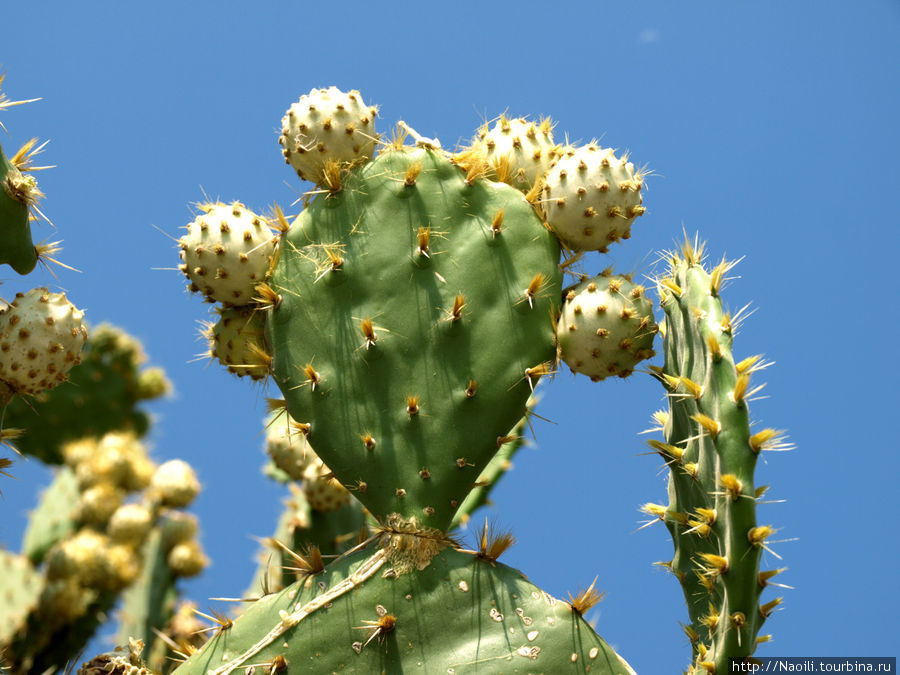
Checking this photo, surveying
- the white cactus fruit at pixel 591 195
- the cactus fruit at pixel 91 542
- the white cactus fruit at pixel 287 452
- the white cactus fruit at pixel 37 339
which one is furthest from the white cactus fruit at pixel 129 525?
the white cactus fruit at pixel 591 195

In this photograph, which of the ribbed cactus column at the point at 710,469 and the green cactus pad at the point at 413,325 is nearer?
the ribbed cactus column at the point at 710,469

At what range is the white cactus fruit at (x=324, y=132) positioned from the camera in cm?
193

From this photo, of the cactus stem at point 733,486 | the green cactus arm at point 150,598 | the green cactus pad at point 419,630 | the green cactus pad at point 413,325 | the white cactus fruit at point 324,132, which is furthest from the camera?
the green cactus arm at point 150,598

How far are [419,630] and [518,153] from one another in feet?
3.09

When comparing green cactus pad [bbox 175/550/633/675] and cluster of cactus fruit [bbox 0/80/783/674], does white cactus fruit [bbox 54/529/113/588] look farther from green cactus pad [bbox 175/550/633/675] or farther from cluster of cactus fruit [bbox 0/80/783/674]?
green cactus pad [bbox 175/550/633/675]

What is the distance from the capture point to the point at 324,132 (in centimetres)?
192

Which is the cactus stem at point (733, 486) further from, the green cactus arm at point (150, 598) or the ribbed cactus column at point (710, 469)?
the green cactus arm at point (150, 598)

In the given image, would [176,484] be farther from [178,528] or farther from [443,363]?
[443,363]

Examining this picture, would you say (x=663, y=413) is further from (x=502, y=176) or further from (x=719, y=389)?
(x=502, y=176)

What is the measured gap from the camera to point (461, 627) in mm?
1715

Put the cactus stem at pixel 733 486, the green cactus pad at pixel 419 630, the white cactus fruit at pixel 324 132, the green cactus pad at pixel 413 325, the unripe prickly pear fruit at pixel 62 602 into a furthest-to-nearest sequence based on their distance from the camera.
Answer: the unripe prickly pear fruit at pixel 62 602
the white cactus fruit at pixel 324 132
the green cactus pad at pixel 413 325
the green cactus pad at pixel 419 630
the cactus stem at pixel 733 486

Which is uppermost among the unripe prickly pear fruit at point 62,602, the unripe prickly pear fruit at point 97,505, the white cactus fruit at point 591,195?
the unripe prickly pear fruit at point 97,505

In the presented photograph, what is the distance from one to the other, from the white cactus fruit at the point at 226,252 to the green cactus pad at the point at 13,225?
0.28 metres

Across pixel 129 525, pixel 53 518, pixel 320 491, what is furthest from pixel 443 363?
pixel 53 518
